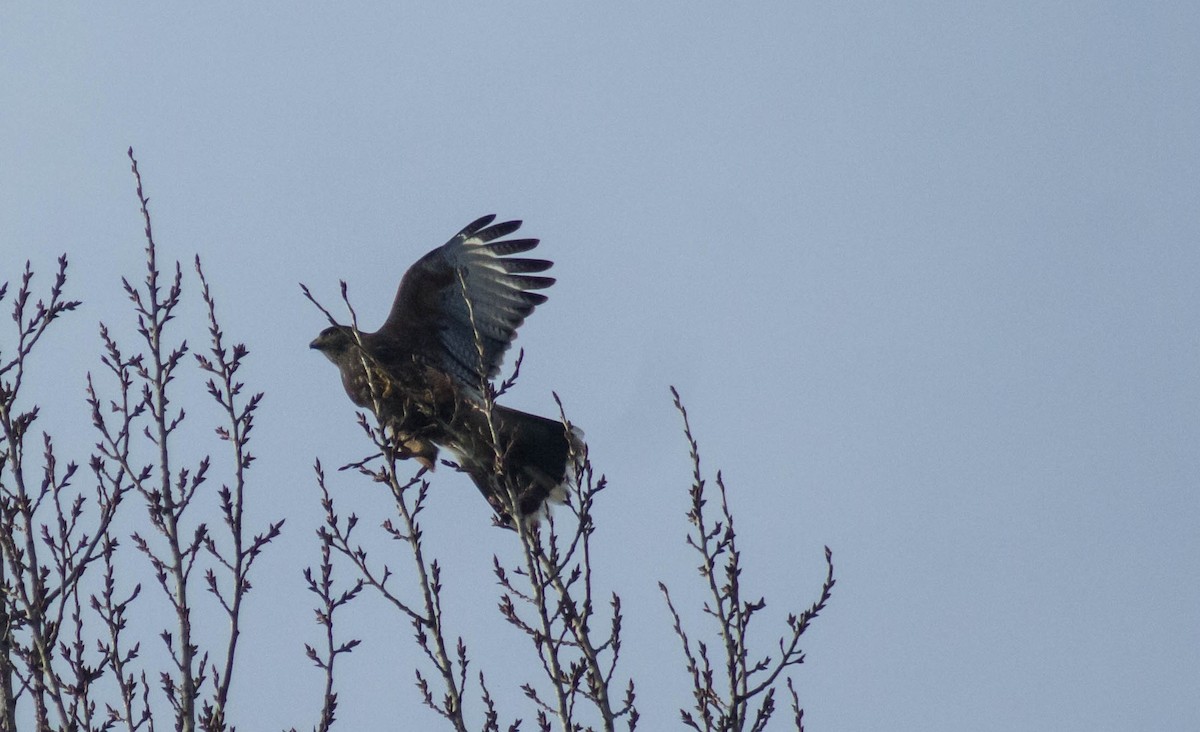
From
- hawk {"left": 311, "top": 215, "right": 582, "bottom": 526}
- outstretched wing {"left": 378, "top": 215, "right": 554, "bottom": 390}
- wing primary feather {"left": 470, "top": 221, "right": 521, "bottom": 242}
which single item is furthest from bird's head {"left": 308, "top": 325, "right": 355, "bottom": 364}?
wing primary feather {"left": 470, "top": 221, "right": 521, "bottom": 242}

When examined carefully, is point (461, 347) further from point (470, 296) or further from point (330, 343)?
point (330, 343)

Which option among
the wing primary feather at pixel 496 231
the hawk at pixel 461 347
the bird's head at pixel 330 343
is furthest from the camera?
the wing primary feather at pixel 496 231

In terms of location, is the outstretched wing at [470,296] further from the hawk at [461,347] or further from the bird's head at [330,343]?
the bird's head at [330,343]

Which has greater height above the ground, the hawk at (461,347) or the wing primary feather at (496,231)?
the wing primary feather at (496,231)

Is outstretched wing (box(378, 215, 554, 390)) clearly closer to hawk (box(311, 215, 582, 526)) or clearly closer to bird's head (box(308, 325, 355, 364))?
hawk (box(311, 215, 582, 526))

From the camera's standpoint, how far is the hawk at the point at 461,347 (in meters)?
7.02

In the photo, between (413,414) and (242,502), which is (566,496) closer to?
A: (242,502)

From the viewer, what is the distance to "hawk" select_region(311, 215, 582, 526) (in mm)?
7020

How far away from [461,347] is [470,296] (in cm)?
33

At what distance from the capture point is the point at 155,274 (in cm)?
495

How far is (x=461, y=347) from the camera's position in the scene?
27.2ft

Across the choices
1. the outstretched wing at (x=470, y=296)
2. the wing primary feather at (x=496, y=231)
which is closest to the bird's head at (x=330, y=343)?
the outstretched wing at (x=470, y=296)

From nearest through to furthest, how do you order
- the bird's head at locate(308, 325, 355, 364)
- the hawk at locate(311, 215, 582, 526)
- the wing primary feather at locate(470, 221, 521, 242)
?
the hawk at locate(311, 215, 582, 526)
the bird's head at locate(308, 325, 355, 364)
the wing primary feather at locate(470, 221, 521, 242)

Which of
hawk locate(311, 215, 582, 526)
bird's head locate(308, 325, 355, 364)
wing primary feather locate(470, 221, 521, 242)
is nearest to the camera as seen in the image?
hawk locate(311, 215, 582, 526)
